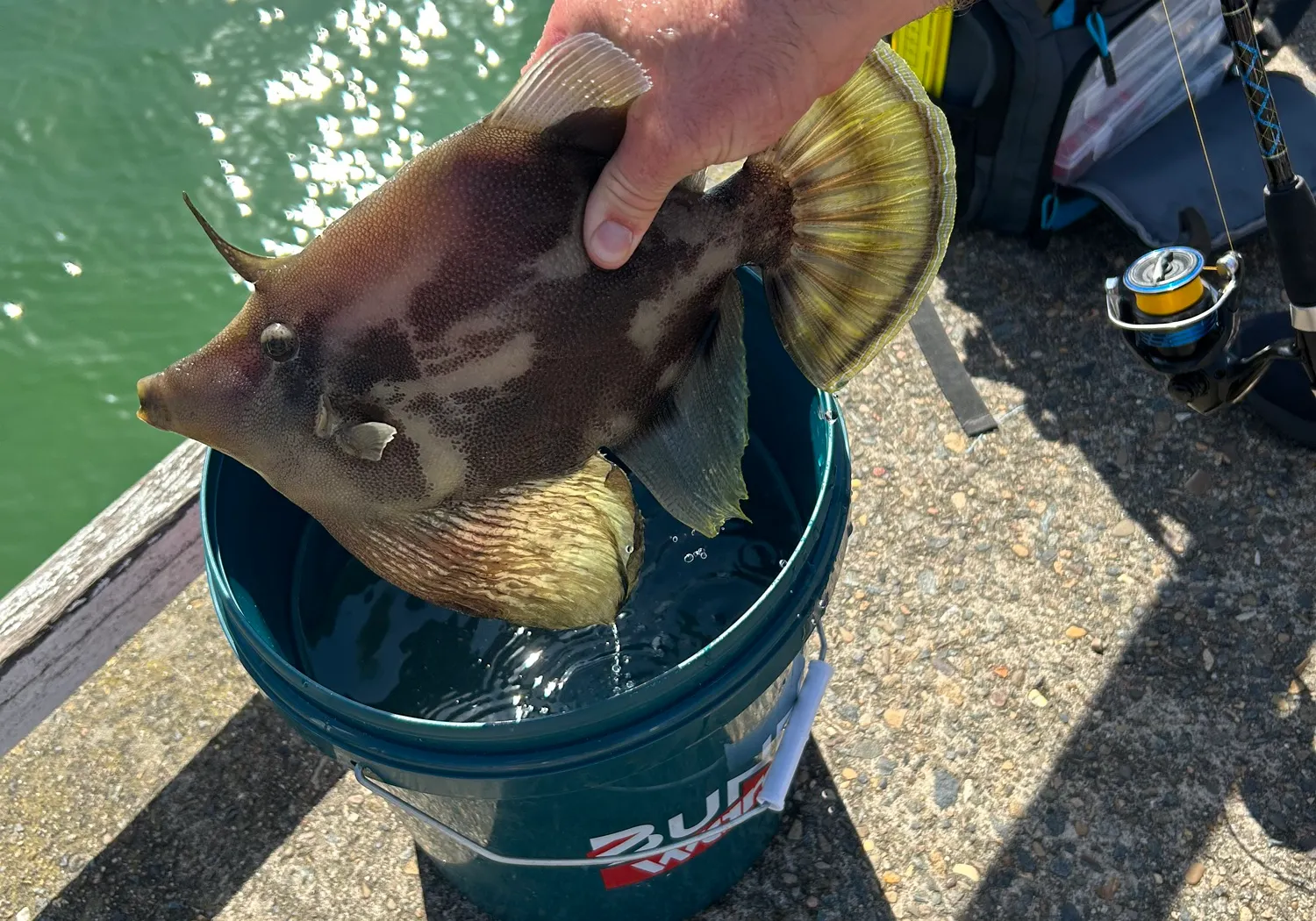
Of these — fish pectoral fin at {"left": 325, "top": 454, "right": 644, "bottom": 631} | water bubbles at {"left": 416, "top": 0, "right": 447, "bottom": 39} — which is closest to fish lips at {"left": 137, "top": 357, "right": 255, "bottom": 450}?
fish pectoral fin at {"left": 325, "top": 454, "right": 644, "bottom": 631}

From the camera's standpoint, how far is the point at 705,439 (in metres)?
1.72

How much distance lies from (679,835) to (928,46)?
210 cm

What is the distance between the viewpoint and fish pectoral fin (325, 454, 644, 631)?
59.6 inches

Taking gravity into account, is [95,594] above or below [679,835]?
above

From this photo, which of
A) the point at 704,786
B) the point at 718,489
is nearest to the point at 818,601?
the point at 718,489

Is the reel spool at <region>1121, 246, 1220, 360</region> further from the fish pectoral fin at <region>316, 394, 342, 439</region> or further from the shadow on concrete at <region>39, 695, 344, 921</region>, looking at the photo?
the shadow on concrete at <region>39, 695, 344, 921</region>

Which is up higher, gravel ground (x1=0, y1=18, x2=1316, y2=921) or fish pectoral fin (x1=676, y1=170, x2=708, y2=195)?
fish pectoral fin (x1=676, y1=170, x2=708, y2=195)

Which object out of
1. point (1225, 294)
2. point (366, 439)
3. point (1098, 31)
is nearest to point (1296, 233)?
point (1225, 294)

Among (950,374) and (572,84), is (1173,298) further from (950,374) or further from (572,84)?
(572,84)

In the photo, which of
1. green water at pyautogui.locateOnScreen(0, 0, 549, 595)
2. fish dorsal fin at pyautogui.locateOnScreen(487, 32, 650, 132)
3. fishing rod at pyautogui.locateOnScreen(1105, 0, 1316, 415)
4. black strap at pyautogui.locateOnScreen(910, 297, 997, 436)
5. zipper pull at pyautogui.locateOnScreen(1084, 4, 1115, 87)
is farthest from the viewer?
green water at pyautogui.locateOnScreen(0, 0, 549, 595)

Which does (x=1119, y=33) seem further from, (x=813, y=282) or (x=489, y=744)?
(x=489, y=744)

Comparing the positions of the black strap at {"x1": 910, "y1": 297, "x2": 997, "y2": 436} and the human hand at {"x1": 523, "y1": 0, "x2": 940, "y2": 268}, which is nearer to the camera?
the human hand at {"x1": 523, "y1": 0, "x2": 940, "y2": 268}

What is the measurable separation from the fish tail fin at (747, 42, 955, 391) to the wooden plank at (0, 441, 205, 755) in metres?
1.41

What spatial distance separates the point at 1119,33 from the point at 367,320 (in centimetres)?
230
